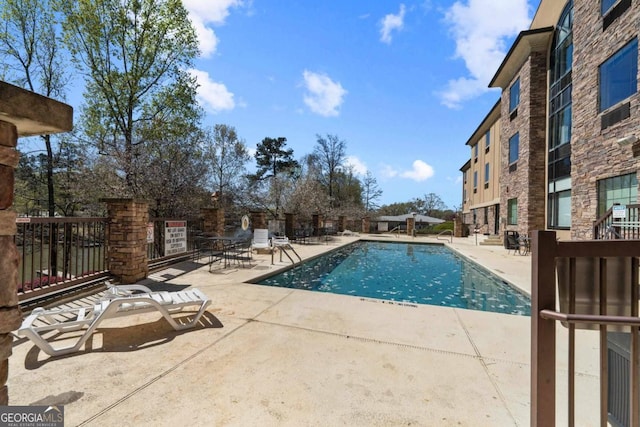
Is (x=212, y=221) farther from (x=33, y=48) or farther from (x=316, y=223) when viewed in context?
(x=33, y=48)

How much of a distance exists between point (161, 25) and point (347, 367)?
553 inches

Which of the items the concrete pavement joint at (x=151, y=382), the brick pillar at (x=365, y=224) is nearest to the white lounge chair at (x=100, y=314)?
the concrete pavement joint at (x=151, y=382)

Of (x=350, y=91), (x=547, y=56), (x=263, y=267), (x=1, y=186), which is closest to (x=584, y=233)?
(x=547, y=56)

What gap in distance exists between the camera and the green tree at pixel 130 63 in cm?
1041

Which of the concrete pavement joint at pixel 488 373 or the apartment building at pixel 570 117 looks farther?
the apartment building at pixel 570 117

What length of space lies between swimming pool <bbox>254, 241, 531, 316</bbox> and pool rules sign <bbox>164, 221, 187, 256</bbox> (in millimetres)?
2617

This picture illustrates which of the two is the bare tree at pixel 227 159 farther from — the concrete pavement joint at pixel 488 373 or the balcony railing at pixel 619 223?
the balcony railing at pixel 619 223

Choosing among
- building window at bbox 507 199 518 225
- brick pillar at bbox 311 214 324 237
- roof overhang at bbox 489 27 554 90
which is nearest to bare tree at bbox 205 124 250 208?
brick pillar at bbox 311 214 324 237

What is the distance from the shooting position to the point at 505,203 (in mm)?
16000

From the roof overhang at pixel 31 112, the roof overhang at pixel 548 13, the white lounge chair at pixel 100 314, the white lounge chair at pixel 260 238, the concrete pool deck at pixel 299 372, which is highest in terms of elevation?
the roof overhang at pixel 548 13

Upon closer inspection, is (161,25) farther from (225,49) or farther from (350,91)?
(350,91)

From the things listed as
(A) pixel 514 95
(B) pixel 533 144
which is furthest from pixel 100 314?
(A) pixel 514 95

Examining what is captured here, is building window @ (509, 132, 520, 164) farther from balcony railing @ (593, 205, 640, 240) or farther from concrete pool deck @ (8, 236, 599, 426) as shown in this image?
concrete pool deck @ (8, 236, 599, 426)

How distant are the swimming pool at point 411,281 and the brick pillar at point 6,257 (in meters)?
4.99
